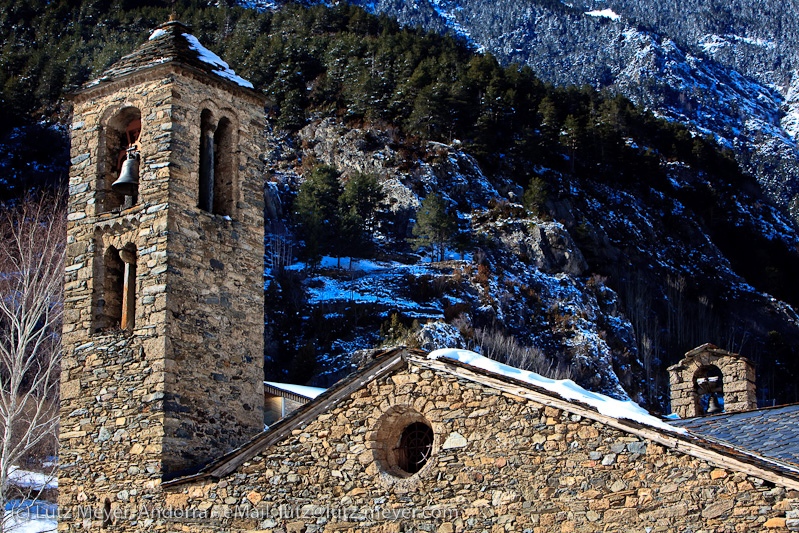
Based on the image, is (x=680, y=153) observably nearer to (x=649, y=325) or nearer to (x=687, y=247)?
(x=687, y=247)

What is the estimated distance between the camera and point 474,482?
30.3ft

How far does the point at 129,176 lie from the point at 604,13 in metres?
130

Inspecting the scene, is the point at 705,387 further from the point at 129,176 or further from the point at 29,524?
the point at 29,524

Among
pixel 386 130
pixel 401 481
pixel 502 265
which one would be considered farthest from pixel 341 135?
pixel 401 481

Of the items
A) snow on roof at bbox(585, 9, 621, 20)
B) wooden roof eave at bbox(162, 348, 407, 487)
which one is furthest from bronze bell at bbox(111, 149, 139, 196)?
snow on roof at bbox(585, 9, 621, 20)

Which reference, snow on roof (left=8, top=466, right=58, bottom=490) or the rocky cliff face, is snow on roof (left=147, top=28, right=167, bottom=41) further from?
Result: the rocky cliff face

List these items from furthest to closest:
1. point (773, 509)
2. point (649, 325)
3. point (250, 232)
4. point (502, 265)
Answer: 1. point (649, 325)
2. point (502, 265)
3. point (250, 232)
4. point (773, 509)

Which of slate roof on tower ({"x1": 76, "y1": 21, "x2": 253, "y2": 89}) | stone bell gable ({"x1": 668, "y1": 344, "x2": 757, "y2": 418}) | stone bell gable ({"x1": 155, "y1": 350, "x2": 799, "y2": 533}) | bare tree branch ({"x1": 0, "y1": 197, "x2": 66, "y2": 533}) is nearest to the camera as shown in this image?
stone bell gable ({"x1": 155, "y1": 350, "x2": 799, "y2": 533})

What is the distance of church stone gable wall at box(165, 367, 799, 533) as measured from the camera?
8.23 m

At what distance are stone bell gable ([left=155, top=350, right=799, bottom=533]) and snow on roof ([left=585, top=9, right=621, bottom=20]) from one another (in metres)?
121

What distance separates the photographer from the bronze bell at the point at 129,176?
1285 cm

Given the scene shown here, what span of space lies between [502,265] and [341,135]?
58.6 ft

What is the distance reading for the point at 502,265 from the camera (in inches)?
2010

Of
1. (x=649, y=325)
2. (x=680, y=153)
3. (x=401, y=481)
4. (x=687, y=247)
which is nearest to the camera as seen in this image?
(x=401, y=481)
